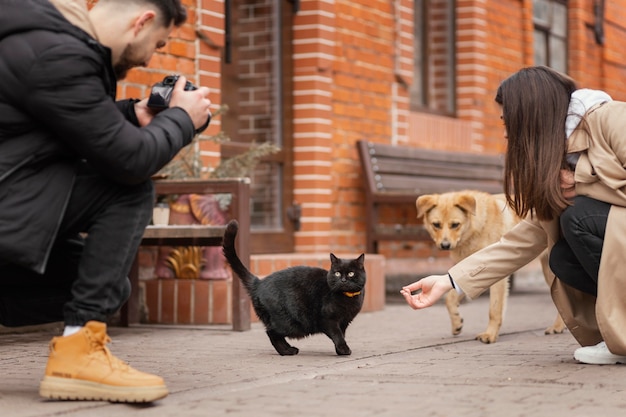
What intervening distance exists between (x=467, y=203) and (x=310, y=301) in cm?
189

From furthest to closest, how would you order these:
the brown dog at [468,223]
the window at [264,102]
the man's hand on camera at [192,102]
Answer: the window at [264,102] < the brown dog at [468,223] < the man's hand on camera at [192,102]

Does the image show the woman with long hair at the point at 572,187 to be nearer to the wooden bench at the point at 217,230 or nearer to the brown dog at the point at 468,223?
the brown dog at the point at 468,223

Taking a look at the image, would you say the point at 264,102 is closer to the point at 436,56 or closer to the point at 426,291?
the point at 436,56

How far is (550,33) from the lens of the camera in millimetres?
15859

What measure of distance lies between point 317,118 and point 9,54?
6310 mm

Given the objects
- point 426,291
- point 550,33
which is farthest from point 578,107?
point 550,33

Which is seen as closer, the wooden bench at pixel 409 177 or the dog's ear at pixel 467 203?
the dog's ear at pixel 467 203

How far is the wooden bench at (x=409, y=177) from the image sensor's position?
10242mm

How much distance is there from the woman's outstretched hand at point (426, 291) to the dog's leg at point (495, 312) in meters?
1.49

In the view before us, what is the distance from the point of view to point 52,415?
3.80m

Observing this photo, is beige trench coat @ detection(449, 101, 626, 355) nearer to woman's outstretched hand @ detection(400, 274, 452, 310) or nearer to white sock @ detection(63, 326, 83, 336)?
woman's outstretched hand @ detection(400, 274, 452, 310)

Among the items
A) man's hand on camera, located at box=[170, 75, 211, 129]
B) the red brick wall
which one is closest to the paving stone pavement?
man's hand on camera, located at box=[170, 75, 211, 129]

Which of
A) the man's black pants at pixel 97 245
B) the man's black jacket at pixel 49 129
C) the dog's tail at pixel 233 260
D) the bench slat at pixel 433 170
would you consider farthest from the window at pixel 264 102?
the man's black jacket at pixel 49 129

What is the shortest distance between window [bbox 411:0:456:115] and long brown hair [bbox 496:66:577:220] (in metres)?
7.85
